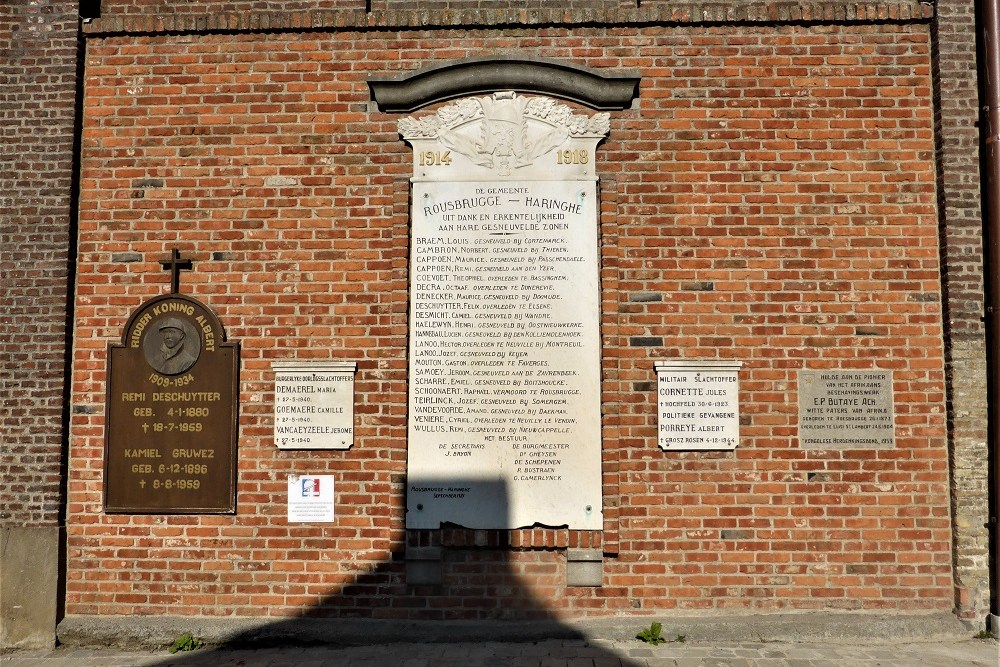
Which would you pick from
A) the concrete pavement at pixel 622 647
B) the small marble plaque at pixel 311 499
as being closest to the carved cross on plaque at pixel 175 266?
the small marble plaque at pixel 311 499

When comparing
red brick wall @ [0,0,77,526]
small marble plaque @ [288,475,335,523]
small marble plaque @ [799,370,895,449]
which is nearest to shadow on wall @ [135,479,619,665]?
small marble plaque @ [288,475,335,523]

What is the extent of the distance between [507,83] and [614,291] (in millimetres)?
1746

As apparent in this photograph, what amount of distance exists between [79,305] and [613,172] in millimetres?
4118

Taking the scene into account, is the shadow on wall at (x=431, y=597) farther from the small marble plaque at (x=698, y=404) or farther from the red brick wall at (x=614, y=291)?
the small marble plaque at (x=698, y=404)

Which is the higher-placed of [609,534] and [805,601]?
[609,534]

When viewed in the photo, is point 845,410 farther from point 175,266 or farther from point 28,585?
point 28,585

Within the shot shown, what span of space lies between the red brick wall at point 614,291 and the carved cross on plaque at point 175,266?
59mm

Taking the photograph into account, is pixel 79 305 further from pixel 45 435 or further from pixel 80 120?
pixel 80 120

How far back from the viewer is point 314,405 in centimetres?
562

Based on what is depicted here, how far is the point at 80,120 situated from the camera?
5922 millimetres

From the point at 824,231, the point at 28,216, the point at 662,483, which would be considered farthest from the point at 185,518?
the point at 824,231

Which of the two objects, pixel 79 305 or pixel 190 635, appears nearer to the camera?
pixel 190 635

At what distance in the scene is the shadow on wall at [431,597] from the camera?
541cm

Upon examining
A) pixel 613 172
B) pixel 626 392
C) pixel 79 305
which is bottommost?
pixel 626 392
